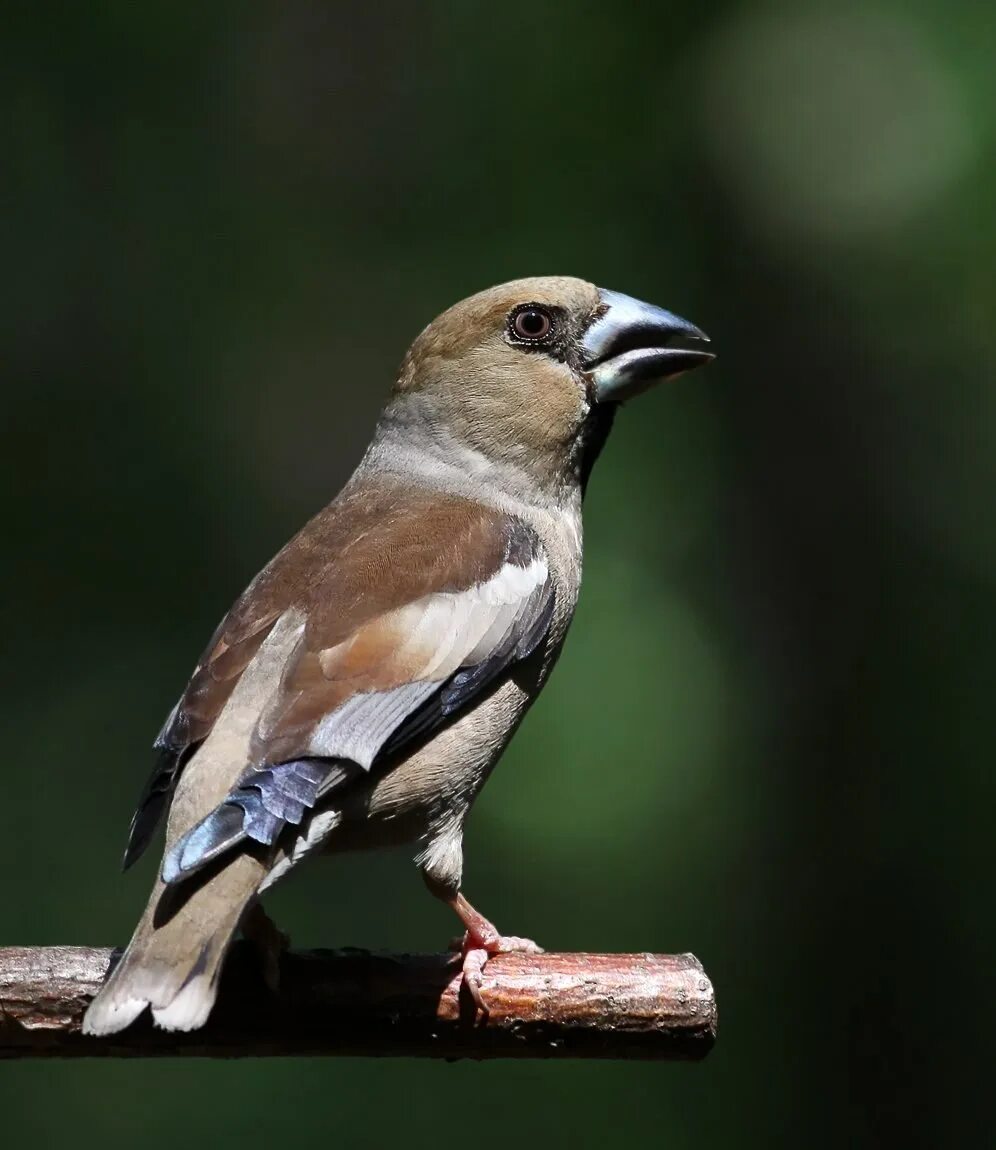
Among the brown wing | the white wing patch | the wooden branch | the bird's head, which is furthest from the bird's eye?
the wooden branch

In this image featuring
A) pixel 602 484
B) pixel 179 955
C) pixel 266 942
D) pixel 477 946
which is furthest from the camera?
pixel 602 484

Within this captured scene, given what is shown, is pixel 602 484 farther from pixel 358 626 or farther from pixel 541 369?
pixel 358 626

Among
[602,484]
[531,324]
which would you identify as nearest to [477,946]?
[531,324]

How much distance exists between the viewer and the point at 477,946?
3.80m

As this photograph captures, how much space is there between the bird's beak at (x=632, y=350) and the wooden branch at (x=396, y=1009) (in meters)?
1.58

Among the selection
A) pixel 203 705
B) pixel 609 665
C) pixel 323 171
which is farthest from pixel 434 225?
pixel 203 705

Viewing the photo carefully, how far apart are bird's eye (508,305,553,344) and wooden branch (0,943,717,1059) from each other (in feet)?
5.66

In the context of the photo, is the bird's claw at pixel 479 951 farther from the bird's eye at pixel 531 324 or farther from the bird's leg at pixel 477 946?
the bird's eye at pixel 531 324

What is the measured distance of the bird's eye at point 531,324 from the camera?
454 centimetres

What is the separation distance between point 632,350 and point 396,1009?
74.1 inches

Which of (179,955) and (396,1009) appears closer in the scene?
(179,955)

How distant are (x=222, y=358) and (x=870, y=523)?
14.8 ft

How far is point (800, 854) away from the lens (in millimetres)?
9164

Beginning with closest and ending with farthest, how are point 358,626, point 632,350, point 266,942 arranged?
point 266,942 < point 358,626 < point 632,350
